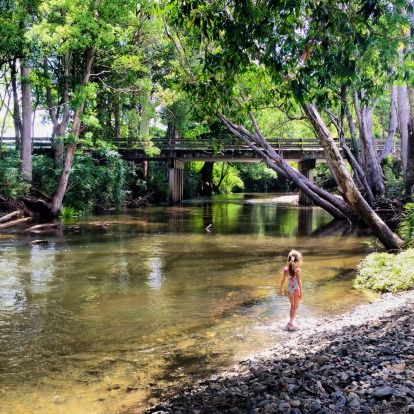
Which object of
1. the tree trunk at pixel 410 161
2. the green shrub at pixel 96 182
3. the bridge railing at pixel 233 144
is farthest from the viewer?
the bridge railing at pixel 233 144

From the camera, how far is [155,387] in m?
5.52

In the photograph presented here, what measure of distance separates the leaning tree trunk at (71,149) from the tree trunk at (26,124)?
176cm

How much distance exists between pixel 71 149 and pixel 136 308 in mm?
17239

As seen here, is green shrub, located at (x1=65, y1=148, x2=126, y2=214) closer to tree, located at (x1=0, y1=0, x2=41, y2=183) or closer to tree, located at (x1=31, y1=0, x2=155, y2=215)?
tree, located at (x1=31, y1=0, x2=155, y2=215)

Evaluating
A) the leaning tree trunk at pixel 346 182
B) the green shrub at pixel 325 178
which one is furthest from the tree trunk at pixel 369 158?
the green shrub at pixel 325 178

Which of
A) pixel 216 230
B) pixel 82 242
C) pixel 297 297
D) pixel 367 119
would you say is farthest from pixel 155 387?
pixel 367 119

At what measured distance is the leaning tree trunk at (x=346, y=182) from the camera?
12359 millimetres

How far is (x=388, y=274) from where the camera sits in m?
10.5

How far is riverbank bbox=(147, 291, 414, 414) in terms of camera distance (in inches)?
161

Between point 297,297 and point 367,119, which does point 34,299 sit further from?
point 367,119

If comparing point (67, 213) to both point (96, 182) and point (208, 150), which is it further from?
point (208, 150)

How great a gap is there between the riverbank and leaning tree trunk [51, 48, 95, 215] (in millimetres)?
19446

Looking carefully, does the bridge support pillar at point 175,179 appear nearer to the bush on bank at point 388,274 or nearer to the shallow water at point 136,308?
the shallow water at point 136,308

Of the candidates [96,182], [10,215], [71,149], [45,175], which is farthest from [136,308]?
[96,182]
